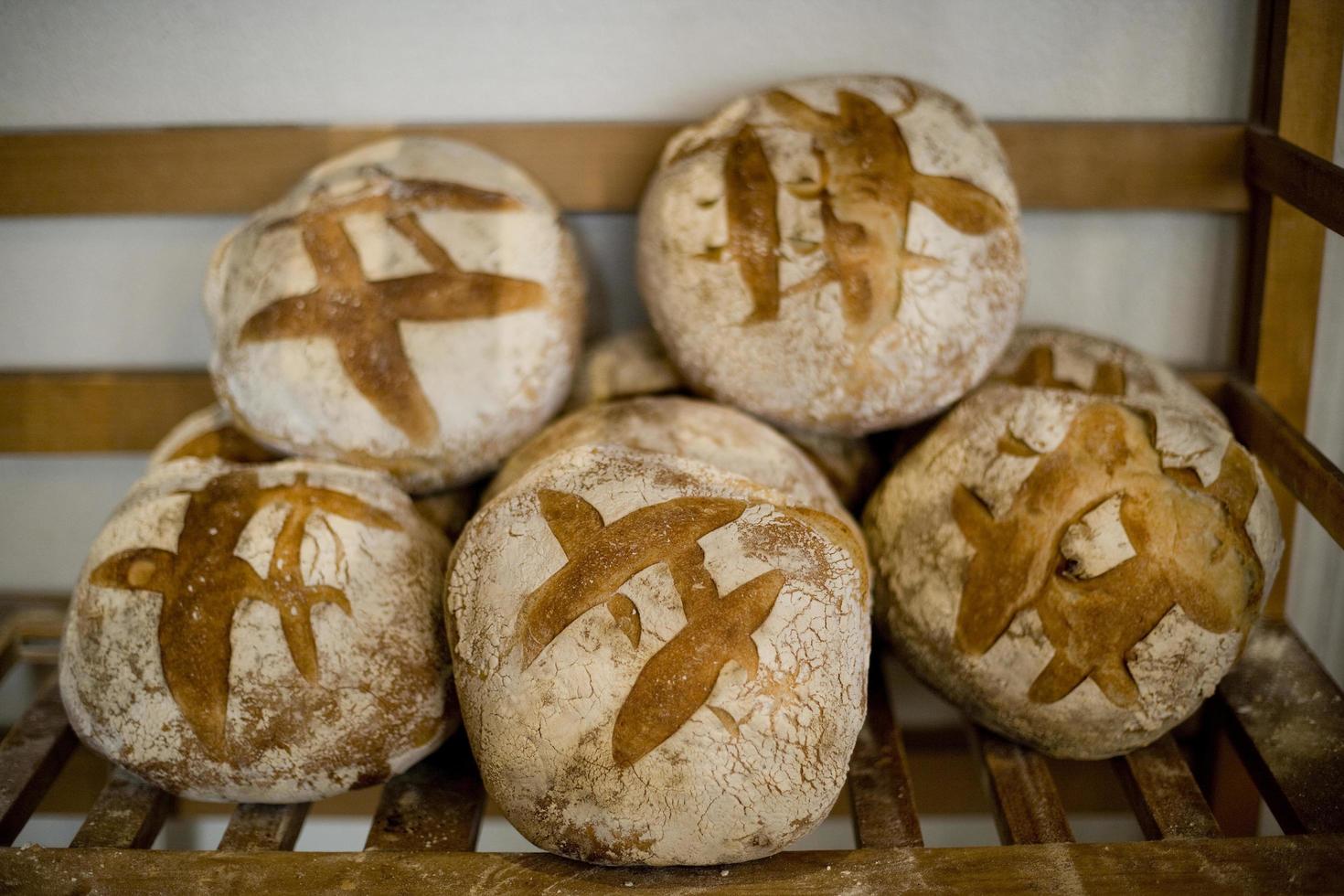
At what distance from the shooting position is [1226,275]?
82.0 inches

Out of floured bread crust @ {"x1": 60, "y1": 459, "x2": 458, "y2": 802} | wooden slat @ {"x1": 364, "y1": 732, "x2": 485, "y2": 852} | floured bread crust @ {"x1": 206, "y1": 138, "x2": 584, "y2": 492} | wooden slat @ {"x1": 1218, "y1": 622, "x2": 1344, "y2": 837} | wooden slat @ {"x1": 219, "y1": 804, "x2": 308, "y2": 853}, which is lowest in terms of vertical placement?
wooden slat @ {"x1": 1218, "y1": 622, "x2": 1344, "y2": 837}

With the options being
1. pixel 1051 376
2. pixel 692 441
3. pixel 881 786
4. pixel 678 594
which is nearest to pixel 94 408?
pixel 692 441

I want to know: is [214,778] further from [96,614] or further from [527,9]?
[527,9]

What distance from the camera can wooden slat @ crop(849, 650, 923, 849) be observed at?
5.14ft

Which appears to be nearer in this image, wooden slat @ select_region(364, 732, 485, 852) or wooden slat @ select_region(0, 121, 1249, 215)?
wooden slat @ select_region(364, 732, 485, 852)

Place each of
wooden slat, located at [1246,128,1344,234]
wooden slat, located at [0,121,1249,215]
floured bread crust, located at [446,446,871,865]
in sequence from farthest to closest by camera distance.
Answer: wooden slat, located at [0,121,1249,215]
wooden slat, located at [1246,128,1344,234]
floured bread crust, located at [446,446,871,865]

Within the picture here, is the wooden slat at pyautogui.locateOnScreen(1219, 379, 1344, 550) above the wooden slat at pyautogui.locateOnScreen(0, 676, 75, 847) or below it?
above

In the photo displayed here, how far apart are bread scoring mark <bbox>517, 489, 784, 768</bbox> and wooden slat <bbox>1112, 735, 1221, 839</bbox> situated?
0.69 meters

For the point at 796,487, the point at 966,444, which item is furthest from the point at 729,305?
the point at 966,444

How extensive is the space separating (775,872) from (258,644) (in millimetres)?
753

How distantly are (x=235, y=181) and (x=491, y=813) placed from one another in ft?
4.59

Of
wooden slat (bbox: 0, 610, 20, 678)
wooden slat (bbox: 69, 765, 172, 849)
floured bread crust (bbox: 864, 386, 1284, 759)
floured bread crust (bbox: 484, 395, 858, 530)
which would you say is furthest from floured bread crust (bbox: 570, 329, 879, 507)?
wooden slat (bbox: 0, 610, 20, 678)

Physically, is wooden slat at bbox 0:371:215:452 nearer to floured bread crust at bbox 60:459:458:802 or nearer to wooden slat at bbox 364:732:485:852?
floured bread crust at bbox 60:459:458:802

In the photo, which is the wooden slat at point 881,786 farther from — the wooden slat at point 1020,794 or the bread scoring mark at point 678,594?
the bread scoring mark at point 678,594
